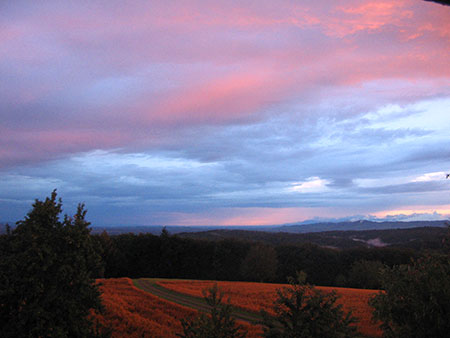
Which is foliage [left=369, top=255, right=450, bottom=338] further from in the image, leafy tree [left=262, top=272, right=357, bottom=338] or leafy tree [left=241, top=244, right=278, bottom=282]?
leafy tree [left=241, top=244, right=278, bottom=282]

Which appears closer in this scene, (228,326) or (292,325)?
(292,325)

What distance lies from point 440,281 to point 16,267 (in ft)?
40.5

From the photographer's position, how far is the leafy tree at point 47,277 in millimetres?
8914

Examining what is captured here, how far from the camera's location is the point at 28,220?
1005cm

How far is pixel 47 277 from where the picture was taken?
31.6 feet

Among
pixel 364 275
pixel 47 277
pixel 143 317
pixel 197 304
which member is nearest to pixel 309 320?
pixel 47 277

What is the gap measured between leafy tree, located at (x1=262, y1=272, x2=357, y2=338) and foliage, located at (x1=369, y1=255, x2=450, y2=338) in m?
3.83

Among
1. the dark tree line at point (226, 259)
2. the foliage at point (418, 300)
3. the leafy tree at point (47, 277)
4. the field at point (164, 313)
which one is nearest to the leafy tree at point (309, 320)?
the foliage at point (418, 300)

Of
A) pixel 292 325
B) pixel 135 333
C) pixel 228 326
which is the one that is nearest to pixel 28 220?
pixel 228 326

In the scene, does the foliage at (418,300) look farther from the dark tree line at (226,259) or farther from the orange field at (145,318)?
the dark tree line at (226,259)

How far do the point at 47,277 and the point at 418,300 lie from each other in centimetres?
1087

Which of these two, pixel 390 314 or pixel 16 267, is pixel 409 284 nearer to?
pixel 390 314

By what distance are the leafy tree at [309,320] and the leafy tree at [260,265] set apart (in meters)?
61.4

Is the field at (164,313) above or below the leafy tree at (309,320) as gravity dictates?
below
